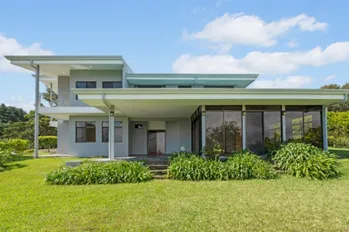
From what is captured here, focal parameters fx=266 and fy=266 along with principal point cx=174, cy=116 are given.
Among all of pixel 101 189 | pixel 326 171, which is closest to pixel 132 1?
pixel 101 189

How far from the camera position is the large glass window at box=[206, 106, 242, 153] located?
477 inches

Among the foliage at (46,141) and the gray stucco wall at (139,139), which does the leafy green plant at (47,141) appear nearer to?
the foliage at (46,141)

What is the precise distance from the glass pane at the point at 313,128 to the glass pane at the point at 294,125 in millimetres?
276

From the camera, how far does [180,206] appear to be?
6.21 metres

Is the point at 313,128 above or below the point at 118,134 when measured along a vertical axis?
above

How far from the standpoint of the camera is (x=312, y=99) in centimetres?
1097

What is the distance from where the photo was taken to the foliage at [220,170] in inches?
368

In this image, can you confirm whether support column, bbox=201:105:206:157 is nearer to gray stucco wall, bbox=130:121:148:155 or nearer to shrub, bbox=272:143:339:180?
shrub, bbox=272:143:339:180

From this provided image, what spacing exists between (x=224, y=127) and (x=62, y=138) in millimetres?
13982

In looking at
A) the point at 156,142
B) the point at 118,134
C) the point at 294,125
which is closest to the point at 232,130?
the point at 294,125

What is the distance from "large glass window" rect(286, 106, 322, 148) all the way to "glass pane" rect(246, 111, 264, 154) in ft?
4.30

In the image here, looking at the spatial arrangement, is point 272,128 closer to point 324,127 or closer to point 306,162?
point 324,127

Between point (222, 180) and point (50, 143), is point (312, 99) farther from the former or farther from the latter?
point (50, 143)

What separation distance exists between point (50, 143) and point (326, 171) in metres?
24.8
